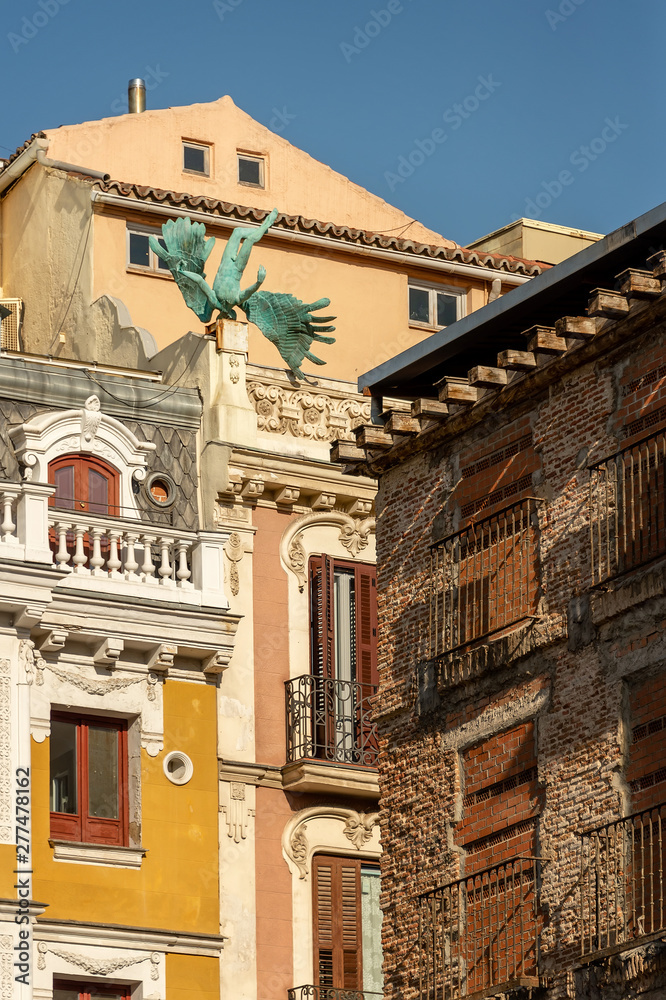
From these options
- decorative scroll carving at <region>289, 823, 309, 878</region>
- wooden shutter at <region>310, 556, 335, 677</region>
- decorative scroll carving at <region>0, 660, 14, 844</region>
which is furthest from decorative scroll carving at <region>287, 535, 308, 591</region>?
decorative scroll carving at <region>0, 660, 14, 844</region>

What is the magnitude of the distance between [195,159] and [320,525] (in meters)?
8.66

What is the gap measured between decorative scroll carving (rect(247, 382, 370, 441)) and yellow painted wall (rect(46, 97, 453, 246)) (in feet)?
21.7

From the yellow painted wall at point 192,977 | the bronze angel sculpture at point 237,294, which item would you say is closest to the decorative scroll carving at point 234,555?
the bronze angel sculpture at point 237,294

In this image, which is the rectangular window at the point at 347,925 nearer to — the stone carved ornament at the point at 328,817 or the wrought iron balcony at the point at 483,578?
the stone carved ornament at the point at 328,817

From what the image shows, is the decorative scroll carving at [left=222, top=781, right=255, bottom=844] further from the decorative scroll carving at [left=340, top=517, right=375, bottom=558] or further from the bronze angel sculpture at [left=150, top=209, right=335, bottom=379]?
the bronze angel sculpture at [left=150, top=209, right=335, bottom=379]

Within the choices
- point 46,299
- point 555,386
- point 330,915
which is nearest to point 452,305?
point 46,299

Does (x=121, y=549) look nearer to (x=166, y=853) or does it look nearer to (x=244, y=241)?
(x=166, y=853)

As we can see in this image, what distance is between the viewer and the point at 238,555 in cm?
3291

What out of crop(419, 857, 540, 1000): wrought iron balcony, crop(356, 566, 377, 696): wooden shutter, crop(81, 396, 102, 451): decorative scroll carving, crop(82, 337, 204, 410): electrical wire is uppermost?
crop(82, 337, 204, 410): electrical wire

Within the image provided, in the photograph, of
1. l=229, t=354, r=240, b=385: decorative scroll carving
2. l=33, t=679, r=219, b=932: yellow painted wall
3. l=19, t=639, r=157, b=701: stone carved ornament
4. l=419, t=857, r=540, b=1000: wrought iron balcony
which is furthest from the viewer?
l=229, t=354, r=240, b=385: decorative scroll carving

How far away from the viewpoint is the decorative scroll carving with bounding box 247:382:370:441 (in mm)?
33781

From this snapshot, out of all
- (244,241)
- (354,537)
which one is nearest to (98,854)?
(354,537)

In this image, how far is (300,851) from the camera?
1252 inches

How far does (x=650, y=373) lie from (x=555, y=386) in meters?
1.48
